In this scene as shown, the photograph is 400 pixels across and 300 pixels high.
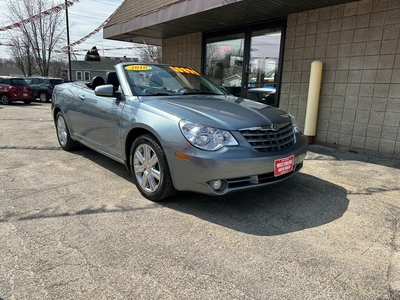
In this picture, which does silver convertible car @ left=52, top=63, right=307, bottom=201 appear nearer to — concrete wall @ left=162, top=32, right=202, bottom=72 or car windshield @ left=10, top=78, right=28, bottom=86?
concrete wall @ left=162, top=32, right=202, bottom=72

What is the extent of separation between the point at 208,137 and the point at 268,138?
630mm

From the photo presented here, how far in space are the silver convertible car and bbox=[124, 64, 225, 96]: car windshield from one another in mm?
13

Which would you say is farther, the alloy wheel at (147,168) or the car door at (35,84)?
the car door at (35,84)

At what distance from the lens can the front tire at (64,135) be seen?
17.3ft

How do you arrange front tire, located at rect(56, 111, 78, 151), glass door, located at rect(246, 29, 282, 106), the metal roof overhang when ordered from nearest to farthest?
front tire, located at rect(56, 111, 78, 151)
the metal roof overhang
glass door, located at rect(246, 29, 282, 106)

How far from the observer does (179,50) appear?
9.56 metres

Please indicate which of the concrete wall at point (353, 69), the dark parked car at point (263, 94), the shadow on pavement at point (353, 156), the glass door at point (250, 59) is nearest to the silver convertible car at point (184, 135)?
the shadow on pavement at point (353, 156)

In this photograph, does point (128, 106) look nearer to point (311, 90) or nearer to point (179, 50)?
point (311, 90)

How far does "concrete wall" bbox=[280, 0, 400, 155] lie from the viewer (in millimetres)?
5070

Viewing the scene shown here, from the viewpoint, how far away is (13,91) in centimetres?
1591

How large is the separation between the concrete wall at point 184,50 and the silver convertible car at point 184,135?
4.86 meters

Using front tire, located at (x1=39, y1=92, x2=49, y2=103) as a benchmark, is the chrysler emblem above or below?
above

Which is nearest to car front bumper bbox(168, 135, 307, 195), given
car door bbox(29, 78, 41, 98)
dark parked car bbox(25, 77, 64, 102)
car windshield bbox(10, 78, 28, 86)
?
car windshield bbox(10, 78, 28, 86)

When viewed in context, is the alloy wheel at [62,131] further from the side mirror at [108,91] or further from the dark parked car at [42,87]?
the dark parked car at [42,87]
